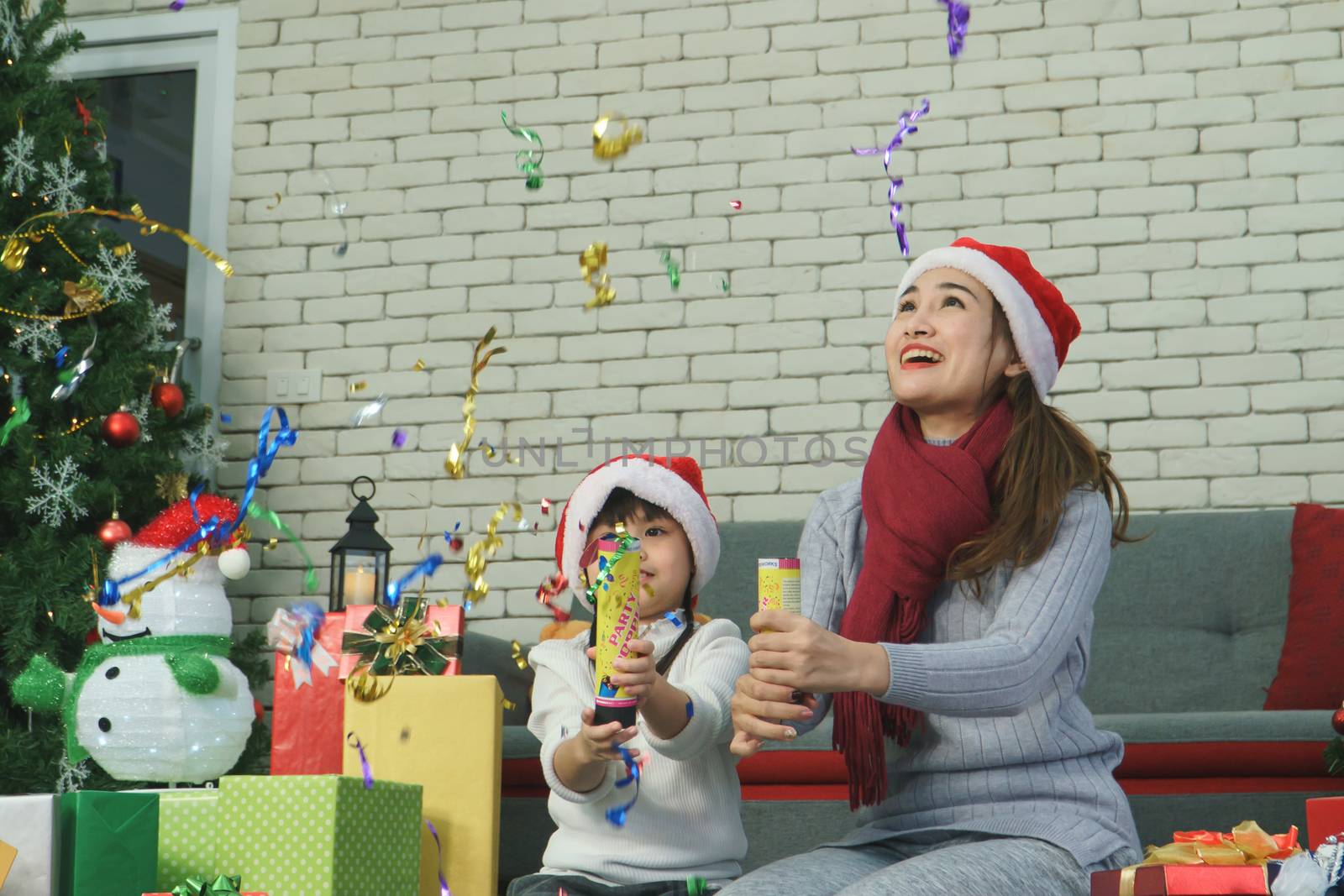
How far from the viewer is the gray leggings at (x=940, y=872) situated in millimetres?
1377

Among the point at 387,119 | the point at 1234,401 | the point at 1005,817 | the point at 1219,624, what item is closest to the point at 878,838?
the point at 1005,817

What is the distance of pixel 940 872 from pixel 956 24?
3.09 m

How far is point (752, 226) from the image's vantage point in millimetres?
4117

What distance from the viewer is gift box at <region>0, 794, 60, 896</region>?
1685 millimetres

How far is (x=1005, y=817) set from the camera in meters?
1.54

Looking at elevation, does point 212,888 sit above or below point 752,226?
below

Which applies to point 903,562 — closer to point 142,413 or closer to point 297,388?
point 142,413

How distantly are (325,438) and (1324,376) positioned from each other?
2811 millimetres

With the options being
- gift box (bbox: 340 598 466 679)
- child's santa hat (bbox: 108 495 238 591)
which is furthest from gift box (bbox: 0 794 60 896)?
child's santa hat (bbox: 108 495 238 591)

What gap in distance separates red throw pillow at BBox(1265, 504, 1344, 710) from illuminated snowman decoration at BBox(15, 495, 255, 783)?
2266 millimetres

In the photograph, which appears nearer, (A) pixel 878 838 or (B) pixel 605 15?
(A) pixel 878 838

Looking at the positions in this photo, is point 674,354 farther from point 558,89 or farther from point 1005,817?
point 1005,817

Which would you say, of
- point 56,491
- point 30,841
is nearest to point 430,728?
point 30,841

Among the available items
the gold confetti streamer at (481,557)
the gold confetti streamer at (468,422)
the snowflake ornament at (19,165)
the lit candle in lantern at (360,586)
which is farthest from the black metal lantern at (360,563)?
the snowflake ornament at (19,165)
